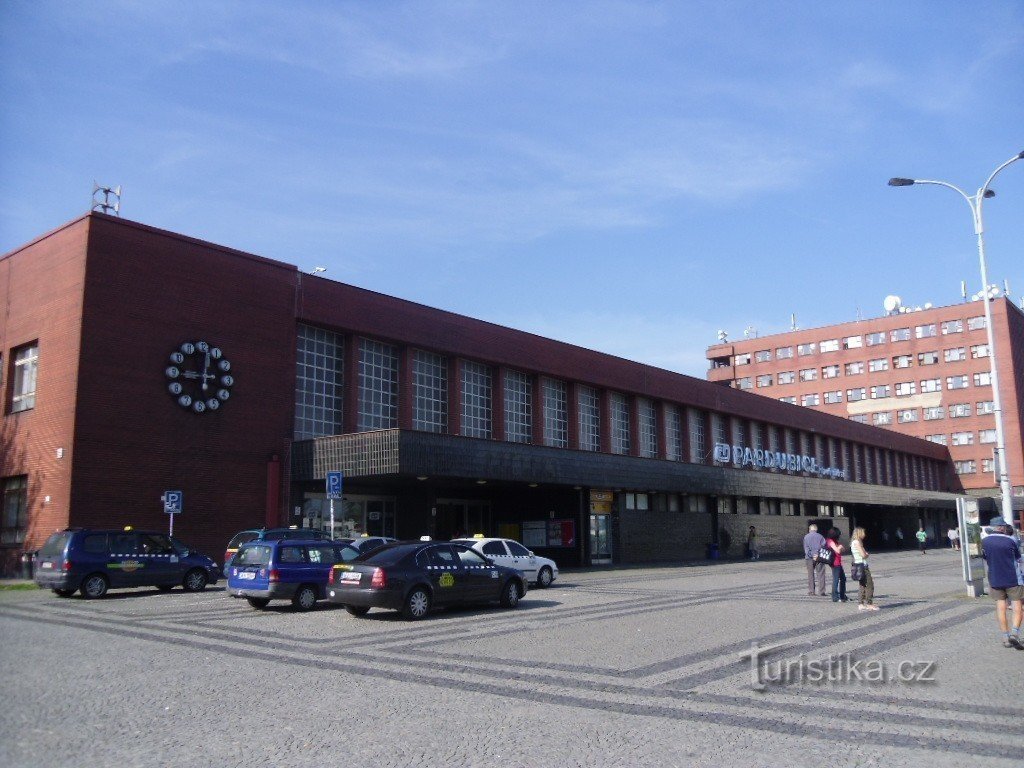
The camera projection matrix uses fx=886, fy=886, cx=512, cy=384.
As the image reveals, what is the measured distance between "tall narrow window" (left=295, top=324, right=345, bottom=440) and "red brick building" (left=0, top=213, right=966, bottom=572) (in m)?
0.08

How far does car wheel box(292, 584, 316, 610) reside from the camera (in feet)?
62.1

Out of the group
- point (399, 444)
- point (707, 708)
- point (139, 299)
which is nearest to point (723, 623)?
point (707, 708)

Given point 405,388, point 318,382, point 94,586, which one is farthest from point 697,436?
point 94,586

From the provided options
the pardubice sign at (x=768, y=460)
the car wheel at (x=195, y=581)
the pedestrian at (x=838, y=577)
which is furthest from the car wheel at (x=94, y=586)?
the pardubice sign at (x=768, y=460)

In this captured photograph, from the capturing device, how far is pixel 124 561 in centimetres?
2277

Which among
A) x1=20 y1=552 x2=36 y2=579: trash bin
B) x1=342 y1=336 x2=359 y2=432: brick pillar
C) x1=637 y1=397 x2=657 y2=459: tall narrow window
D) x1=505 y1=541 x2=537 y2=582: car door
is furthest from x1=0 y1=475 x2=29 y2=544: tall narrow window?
x1=637 y1=397 x2=657 y2=459: tall narrow window

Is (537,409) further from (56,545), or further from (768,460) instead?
(56,545)

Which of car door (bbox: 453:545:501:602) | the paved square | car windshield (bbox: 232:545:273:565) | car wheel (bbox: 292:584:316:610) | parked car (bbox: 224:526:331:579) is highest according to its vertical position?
parked car (bbox: 224:526:331:579)

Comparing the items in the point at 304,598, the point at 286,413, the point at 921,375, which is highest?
the point at 921,375

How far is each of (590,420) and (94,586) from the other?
2900 cm

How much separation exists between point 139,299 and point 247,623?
16.6m

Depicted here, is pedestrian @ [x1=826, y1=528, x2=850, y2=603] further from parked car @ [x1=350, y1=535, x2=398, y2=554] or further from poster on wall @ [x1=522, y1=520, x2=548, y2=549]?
poster on wall @ [x1=522, y1=520, x2=548, y2=549]

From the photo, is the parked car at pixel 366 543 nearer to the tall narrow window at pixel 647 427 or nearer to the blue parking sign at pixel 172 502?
the blue parking sign at pixel 172 502

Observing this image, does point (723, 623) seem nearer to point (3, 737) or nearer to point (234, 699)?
point (234, 699)
